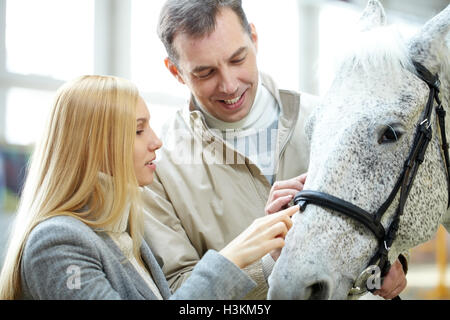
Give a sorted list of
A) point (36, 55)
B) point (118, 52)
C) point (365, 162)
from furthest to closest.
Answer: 1. point (118, 52)
2. point (36, 55)
3. point (365, 162)

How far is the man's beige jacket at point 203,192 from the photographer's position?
0.75m

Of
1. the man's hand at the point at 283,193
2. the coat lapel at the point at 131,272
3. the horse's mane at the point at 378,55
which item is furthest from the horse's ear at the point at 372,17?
the coat lapel at the point at 131,272

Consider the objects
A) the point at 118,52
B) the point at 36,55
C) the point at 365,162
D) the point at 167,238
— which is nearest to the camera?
the point at 365,162

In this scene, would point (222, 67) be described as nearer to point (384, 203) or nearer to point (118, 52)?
point (384, 203)

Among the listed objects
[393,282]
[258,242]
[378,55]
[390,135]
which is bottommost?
[393,282]

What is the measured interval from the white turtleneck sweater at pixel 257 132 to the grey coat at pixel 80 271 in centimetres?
30

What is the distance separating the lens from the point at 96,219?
1.76 ft

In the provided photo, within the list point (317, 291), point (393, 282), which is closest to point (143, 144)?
point (317, 291)

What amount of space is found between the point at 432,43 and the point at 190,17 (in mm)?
398

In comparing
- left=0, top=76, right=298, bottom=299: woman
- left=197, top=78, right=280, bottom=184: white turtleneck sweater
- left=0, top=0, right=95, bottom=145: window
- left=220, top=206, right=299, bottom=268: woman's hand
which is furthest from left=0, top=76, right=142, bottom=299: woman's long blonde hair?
left=0, top=0, right=95, bottom=145: window

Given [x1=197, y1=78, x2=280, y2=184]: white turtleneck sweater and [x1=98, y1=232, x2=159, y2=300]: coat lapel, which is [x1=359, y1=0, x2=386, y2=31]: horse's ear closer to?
[x1=197, y1=78, x2=280, y2=184]: white turtleneck sweater

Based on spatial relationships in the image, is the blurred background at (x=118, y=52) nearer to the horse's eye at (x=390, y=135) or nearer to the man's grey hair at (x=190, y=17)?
the man's grey hair at (x=190, y=17)

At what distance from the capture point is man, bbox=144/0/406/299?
754 millimetres

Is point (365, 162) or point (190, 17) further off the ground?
point (190, 17)
